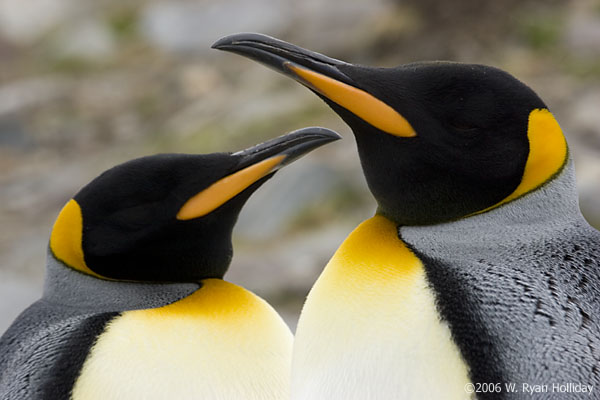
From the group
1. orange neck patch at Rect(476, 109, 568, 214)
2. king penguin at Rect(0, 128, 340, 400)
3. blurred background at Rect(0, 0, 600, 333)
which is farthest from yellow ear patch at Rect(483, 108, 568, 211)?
blurred background at Rect(0, 0, 600, 333)

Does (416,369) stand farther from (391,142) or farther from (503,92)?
(503,92)

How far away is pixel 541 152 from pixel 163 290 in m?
0.94

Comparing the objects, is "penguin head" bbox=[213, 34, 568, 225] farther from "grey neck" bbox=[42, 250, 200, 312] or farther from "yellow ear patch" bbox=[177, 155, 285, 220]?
"grey neck" bbox=[42, 250, 200, 312]

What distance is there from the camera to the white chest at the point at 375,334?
1332 mm

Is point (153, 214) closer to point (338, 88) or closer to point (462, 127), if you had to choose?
point (338, 88)

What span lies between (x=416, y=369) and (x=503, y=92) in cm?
54

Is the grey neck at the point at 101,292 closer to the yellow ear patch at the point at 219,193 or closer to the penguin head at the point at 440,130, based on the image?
the yellow ear patch at the point at 219,193

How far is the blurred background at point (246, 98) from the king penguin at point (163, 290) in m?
2.59

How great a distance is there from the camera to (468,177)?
1.44 m

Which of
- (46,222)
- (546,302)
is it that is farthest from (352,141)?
(546,302)

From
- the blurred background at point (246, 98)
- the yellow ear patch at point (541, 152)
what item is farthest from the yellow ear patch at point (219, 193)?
the blurred background at point (246, 98)

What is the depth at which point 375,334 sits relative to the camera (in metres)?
1.40

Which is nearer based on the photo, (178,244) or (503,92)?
(503,92)

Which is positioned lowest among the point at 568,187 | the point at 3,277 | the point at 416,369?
the point at 416,369
